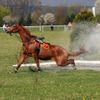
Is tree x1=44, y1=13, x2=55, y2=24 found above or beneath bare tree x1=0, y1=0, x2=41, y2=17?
above

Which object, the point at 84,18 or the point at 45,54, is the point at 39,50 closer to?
the point at 45,54

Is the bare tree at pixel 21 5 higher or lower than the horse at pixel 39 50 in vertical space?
lower

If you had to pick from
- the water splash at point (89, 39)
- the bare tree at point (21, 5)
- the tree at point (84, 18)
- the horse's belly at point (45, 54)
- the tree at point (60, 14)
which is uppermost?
the horse's belly at point (45, 54)

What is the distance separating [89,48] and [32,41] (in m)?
5.53

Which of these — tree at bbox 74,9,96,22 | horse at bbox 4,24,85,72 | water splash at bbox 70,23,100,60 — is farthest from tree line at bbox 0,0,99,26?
horse at bbox 4,24,85,72

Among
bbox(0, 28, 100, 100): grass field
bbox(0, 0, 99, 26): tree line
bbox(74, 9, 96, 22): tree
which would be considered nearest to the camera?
bbox(0, 28, 100, 100): grass field

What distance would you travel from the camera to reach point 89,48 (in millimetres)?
21734

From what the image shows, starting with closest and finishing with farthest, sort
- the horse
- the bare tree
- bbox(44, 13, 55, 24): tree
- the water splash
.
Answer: the horse
the water splash
bbox(44, 13, 55, 24): tree
the bare tree

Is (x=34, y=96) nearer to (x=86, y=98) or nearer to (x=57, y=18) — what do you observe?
(x=86, y=98)

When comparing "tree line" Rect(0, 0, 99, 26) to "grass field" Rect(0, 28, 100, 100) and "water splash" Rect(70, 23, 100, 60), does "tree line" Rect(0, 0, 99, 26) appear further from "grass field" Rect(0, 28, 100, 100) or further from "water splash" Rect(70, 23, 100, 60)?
"grass field" Rect(0, 28, 100, 100)

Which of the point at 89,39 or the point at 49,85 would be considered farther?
the point at 89,39

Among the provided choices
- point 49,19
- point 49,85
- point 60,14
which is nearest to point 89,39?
point 49,85

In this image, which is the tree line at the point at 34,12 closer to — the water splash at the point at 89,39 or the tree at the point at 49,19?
the tree at the point at 49,19

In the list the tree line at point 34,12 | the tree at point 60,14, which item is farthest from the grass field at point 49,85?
the tree at point 60,14
